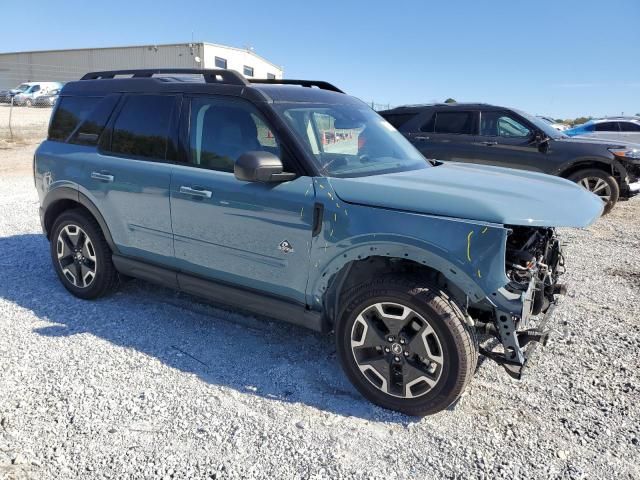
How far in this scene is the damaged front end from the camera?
8.86ft

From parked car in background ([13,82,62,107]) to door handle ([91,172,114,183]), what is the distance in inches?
1337

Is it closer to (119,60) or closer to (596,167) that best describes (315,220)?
(596,167)

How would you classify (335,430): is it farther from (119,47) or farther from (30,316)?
(119,47)

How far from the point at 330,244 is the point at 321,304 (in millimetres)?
431

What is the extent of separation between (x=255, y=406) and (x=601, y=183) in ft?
24.7

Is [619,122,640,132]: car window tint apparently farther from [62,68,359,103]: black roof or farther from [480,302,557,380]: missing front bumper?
[480,302,557,380]: missing front bumper

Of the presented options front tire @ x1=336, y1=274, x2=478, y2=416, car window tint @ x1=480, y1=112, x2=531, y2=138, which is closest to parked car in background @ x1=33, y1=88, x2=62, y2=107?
car window tint @ x1=480, y1=112, x2=531, y2=138

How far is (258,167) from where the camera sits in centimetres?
298

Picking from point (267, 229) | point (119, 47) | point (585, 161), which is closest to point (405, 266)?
point (267, 229)

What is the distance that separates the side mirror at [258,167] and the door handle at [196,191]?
0.46 m

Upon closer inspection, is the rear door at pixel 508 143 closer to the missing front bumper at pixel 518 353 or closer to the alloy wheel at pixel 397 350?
the missing front bumper at pixel 518 353

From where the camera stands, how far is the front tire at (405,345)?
107 inches

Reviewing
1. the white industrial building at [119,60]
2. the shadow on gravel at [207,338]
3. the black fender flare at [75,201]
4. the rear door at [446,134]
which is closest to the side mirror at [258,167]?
the shadow on gravel at [207,338]

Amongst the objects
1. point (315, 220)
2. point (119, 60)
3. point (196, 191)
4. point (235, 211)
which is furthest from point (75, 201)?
point (119, 60)
